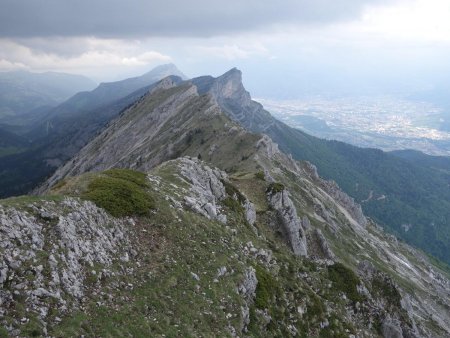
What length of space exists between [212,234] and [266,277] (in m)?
6.17

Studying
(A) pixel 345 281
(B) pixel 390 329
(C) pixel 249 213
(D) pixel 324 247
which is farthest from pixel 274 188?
(B) pixel 390 329

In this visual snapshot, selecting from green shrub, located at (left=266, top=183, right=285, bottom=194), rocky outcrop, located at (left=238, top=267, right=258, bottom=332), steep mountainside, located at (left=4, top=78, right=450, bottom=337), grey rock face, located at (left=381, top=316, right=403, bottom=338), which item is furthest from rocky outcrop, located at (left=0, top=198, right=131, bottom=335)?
green shrub, located at (left=266, top=183, right=285, bottom=194)

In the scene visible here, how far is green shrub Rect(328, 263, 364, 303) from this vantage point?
45.8 m

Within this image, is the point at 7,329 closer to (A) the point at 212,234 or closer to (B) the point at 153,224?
(B) the point at 153,224

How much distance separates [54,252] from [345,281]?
34003 mm

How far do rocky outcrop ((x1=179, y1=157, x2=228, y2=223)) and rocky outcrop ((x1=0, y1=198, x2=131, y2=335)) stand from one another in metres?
12.2

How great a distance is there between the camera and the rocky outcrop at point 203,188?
140ft

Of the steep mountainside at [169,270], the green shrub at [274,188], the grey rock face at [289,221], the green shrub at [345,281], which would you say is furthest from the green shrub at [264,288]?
the green shrub at [274,188]

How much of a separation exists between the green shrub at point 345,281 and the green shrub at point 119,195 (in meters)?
23.4

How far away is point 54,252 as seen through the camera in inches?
966

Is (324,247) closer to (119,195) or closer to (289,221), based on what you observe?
(289,221)

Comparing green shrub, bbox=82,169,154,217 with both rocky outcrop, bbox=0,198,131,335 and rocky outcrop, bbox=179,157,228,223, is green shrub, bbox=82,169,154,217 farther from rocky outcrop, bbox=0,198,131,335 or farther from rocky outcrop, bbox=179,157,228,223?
rocky outcrop, bbox=179,157,228,223

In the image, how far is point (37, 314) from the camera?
2012 centimetres

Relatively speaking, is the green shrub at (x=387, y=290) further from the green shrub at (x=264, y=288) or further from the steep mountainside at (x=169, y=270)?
the green shrub at (x=264, y=288)
